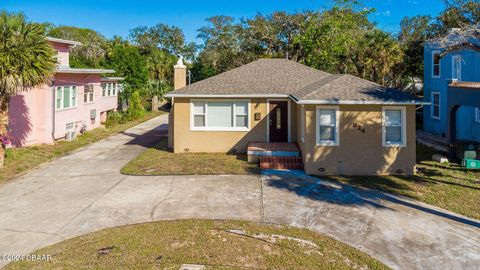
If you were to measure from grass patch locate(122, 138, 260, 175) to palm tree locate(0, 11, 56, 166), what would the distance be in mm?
Result: 5234

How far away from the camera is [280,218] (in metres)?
8.78

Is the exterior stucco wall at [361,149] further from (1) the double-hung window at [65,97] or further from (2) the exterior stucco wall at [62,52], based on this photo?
(2) the exterior stucco wall at [62,52]

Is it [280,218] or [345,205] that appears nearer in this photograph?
[280,218]

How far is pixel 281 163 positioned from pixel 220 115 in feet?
15.0

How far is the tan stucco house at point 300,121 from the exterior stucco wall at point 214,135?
0.04 m

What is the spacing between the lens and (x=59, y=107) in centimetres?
2130

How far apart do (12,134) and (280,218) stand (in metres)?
16.1

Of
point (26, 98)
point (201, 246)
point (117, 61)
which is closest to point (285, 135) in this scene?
point (201, 246)

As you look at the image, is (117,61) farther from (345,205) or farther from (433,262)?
(433,262)

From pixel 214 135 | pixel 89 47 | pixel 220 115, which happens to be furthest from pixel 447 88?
pixel 89 47

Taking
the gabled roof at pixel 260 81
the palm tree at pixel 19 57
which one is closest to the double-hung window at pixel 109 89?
the gabled roof at pixel 260 81

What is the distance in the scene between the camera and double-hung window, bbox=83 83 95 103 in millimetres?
25141

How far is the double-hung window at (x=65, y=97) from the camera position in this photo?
69.3ft

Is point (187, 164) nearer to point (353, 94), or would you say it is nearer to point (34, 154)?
point (353, 94)
